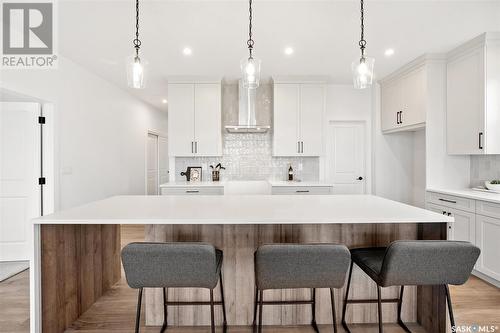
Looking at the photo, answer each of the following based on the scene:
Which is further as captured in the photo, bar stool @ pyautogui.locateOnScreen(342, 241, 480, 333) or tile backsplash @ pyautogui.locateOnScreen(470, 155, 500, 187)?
tile backsplash @ pyautogui.locateOnScreen(470, 155, 500, 187)

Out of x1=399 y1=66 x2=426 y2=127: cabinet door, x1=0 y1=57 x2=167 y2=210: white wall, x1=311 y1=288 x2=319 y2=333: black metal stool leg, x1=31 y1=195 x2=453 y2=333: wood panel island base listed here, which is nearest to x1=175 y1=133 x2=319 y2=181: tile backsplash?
x1=0 y1=57 x2=167 y2=210: white wall

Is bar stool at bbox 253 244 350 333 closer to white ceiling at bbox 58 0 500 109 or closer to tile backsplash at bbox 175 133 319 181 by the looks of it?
white ceiling at bbox 58 0 500 109

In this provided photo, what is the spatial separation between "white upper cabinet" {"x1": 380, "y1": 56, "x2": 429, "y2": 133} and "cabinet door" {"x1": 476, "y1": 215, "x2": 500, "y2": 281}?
58.3 inches

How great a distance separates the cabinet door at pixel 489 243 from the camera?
263 centimetres

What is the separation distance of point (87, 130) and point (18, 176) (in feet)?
3.55

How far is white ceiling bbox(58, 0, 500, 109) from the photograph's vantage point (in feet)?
8.11

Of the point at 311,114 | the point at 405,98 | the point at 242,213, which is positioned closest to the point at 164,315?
the point at 242,213

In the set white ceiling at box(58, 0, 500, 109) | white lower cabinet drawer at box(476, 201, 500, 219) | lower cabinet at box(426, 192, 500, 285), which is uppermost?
white ceiling at box(58, 0, 500, 109)

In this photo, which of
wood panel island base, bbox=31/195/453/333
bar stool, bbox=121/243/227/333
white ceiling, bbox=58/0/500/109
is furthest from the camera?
white ceiling, bbox=58/0/500/109

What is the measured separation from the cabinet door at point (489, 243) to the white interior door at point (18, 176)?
4.84 metres

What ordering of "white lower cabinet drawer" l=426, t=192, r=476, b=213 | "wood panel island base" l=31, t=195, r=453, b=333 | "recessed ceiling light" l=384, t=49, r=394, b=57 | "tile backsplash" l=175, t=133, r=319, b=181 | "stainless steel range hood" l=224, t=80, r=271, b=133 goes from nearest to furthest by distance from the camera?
"wood panel island base" l=31, t=195, r=453, b=333 → "white lower cabinet drawer" l=426, t=192, r=476, b=213 → "recessed ceiling light" l=384, t=49, r=394, b=57 → "stainless steel range hood" l=224, t=80, r=271, b=133 → "tile backsplash" l=175, t=133, r=319, b=181

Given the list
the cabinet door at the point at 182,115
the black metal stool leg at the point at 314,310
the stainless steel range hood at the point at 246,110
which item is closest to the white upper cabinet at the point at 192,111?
the cabinet door at the point at 182,115

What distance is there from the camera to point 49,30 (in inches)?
113

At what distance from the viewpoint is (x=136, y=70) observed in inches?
80.3
